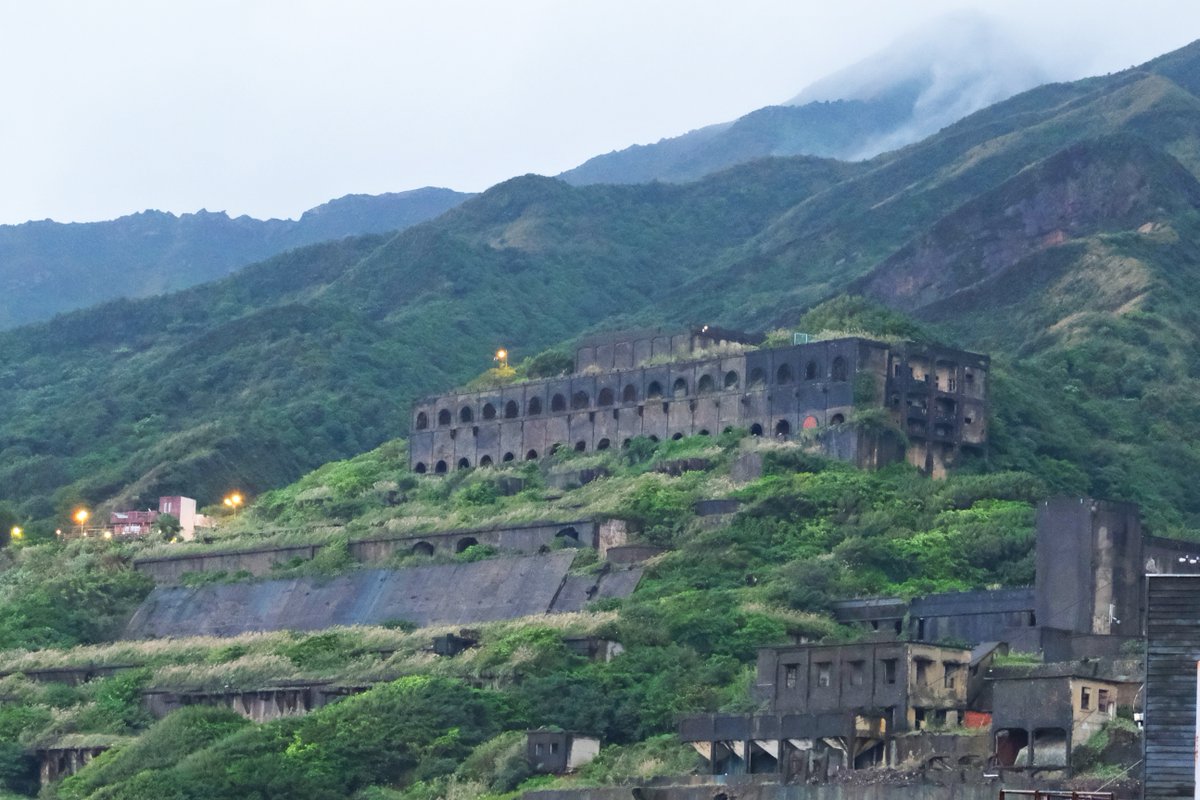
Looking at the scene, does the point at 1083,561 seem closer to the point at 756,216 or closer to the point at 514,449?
the point at 514,449

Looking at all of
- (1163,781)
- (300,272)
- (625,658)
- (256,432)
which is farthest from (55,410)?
(1163,781)

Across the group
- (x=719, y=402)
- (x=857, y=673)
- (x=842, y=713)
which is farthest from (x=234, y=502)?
(x=842, y=713)

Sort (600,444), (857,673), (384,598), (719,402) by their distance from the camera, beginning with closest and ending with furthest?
(857,673) → (384,598) → (719,402) → (600,444)

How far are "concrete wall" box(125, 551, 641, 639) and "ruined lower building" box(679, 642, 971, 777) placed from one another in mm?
17118

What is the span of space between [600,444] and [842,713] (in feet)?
122

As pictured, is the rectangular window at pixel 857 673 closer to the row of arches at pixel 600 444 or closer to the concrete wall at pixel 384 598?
the concrete wall at pixel 384 598

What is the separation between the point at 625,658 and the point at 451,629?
9412 millimetres

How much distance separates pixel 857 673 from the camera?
60.7 metres

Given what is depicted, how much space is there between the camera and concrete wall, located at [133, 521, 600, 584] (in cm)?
8381

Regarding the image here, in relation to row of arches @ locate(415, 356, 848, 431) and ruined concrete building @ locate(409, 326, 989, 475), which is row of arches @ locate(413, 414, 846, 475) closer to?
ruined concrete building @ locate(409, 326, 989, 475)

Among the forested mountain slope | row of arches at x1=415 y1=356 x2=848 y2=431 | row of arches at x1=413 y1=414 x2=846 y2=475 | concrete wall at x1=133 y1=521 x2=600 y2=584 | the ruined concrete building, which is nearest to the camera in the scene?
concrete wall at x1=133 y1=521 x2=600 y2=584

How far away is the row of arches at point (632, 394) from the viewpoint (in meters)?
89.8

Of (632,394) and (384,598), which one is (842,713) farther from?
(632,394)

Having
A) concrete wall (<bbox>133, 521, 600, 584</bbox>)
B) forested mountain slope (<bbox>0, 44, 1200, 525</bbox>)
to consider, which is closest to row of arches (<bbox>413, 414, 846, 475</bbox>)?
forested mountain slope (<bbox>0, 44, 1200, 525</bbox>)
